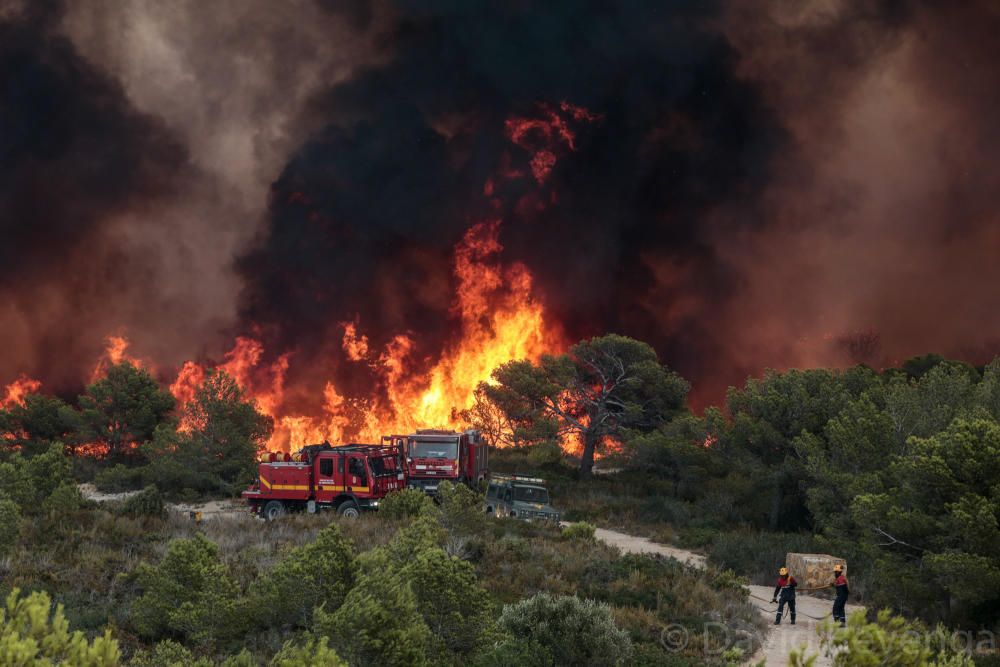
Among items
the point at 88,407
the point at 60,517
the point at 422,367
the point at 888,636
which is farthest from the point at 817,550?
the point at 422,367

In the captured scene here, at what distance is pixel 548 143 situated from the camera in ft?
278

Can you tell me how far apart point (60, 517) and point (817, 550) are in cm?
2494

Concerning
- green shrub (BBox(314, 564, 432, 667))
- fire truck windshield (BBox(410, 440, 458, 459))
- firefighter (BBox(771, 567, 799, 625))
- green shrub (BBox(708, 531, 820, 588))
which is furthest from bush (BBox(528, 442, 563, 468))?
green shrub (BBox(314, 564, 432, 667))

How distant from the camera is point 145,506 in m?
23.2

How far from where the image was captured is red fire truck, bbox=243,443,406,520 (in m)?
27.3

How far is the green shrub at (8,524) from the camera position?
15.0 m

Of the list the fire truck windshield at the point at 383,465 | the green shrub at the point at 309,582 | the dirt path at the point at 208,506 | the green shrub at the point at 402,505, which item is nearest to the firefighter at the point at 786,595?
the green shrub at the point at 309,582

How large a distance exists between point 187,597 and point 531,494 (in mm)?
20563

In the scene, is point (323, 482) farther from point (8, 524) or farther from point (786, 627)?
point (786, 627)

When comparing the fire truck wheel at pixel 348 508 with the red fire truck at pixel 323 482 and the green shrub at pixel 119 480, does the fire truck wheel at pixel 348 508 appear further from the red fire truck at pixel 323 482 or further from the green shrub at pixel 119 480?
the green shrub at pixel 119 480

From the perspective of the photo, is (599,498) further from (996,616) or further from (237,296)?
(237,296)

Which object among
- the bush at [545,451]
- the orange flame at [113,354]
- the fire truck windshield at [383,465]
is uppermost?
the orange flame at [113,354]

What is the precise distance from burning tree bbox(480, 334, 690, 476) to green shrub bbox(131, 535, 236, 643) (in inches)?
1213

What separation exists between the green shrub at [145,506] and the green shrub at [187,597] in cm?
1135
